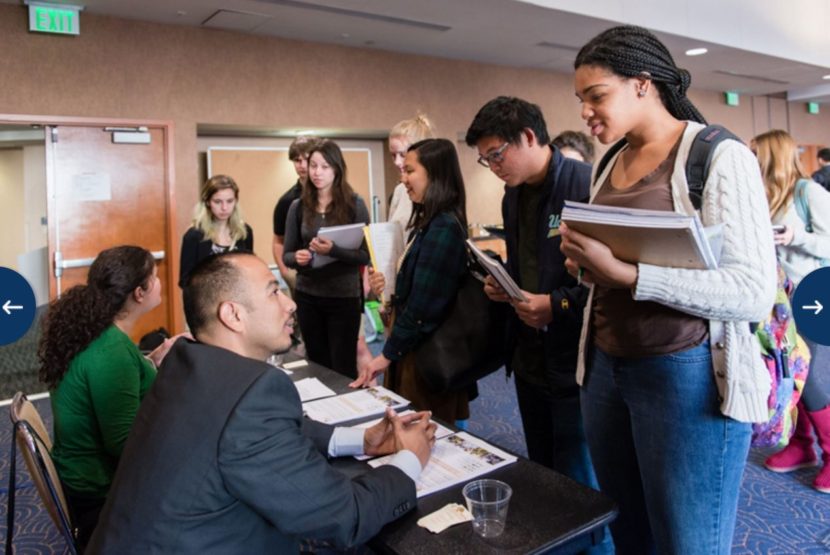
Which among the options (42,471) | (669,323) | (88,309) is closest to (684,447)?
(669,323)

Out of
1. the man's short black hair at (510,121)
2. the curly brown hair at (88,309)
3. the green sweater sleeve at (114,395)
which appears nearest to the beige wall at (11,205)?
the curly brown hair at (88,309)

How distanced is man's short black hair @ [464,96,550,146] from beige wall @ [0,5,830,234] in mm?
4022

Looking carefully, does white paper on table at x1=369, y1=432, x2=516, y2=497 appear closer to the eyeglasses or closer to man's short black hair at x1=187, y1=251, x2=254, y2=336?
man's short black hair at x1=187, y1=251, x2=254, y2=336

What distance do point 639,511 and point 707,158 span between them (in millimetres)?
792

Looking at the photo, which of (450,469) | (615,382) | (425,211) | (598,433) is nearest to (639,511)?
(598,433)

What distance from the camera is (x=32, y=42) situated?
447cm

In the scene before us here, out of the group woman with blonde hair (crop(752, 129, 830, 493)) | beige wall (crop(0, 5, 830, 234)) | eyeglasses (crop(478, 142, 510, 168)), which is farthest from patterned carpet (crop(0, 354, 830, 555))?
beige wall (crop(0, 5, 830, 234))

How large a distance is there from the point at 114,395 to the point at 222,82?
4146mm

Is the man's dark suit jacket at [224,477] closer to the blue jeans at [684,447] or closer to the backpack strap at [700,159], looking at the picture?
the blue jeans at [684,447]

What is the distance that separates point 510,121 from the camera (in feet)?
5.66

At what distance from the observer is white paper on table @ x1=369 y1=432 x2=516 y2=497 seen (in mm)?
1290

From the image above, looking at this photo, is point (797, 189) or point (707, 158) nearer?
point (707, 158)

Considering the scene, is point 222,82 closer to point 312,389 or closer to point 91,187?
point 91,187

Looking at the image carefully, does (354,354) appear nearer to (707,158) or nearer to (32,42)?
(707,158)
